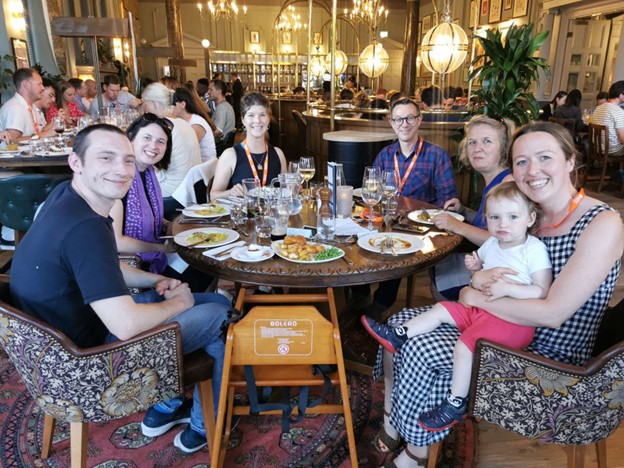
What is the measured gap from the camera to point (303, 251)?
5.92ft

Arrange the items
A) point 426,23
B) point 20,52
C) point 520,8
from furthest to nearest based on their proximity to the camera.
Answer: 1. point 426,23
2. point 520,8
3. point 20,52

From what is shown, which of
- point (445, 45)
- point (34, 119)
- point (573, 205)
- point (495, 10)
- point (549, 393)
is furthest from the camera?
point (495, 10)

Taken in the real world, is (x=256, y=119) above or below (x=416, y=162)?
above

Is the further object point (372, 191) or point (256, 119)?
point (256, 119)

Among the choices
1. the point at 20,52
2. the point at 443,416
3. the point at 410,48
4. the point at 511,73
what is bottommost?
the point at 443,416

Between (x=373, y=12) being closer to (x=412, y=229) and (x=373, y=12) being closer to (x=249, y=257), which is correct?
(x=412, y=229)

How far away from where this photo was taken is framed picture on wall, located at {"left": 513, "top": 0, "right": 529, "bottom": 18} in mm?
9914

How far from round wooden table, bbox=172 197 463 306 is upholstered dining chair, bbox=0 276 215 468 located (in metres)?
0.33

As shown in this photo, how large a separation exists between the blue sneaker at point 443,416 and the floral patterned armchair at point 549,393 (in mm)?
76

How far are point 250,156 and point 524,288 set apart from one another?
1.98m

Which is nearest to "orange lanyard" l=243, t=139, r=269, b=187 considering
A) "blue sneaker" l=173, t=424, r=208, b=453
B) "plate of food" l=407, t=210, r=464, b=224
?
"plate of food" l=407, t=210, r=464, b=224

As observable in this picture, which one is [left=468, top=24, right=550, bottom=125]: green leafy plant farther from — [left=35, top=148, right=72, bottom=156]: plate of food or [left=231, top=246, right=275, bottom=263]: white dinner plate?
[left=35, top=148, right=72, bottom=156]: plate of food

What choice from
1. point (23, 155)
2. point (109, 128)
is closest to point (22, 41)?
point (23, 155)

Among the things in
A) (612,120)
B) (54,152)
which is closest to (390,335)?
(54,152)
